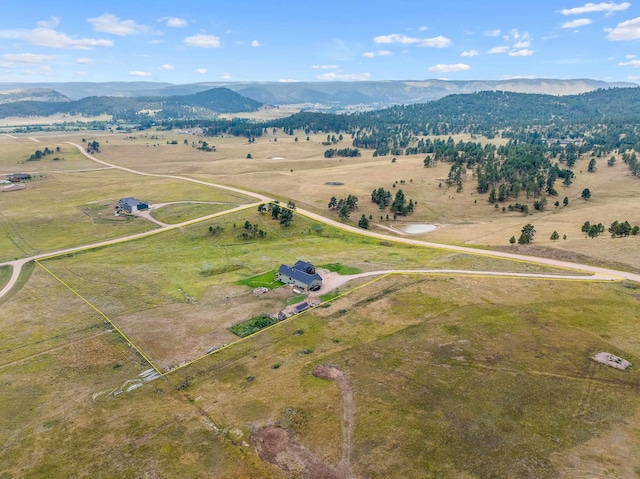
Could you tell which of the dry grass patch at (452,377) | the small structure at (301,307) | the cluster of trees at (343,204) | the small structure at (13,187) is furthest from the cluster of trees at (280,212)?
the small structure at (13,187)

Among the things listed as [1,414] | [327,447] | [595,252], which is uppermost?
[595,252]

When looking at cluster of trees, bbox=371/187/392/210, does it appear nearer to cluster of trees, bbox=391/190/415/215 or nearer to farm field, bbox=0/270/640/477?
cluster of trees, bbox=391/190/415/215

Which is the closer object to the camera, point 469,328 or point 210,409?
point 210,409

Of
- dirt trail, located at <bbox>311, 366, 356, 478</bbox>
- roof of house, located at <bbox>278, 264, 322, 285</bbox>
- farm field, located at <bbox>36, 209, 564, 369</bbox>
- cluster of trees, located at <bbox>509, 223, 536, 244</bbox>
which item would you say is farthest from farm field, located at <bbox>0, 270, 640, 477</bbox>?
cluster of trees, located at <bbox>509, 223, 536, 244</bbox>

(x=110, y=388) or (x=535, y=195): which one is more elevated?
(x=535, y=195)

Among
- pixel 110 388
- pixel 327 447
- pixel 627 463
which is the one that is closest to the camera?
pixel 627 463

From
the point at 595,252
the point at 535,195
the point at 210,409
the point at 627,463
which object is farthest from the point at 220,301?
the point at 535,195

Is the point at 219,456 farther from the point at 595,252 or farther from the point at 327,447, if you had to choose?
the point at 595,252

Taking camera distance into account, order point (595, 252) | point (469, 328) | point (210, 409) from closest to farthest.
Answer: point (210, 409)
point (469, 328)
point (595, 252)
